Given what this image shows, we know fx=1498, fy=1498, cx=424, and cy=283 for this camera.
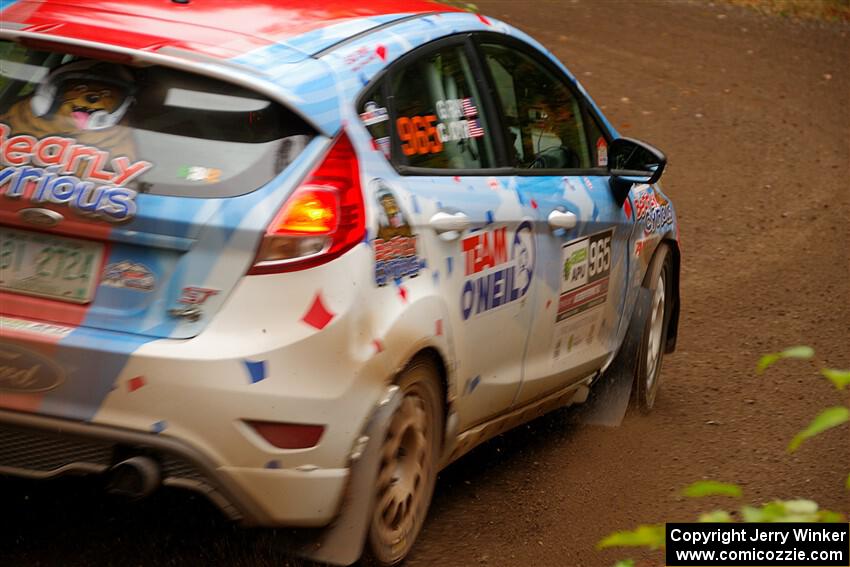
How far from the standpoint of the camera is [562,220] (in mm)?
5520

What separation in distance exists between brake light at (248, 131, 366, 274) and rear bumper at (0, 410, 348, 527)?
54 cm

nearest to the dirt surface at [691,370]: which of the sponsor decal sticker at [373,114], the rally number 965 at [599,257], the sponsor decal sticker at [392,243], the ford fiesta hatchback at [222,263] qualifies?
the ford fiesta hatchback at [222,263]

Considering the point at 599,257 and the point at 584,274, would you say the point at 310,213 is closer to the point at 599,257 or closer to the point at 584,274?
the point at 584,274

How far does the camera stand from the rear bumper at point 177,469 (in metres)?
4.00

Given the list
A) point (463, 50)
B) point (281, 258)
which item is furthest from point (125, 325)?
point (463, 50)

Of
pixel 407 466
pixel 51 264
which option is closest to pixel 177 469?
pixel 51 264

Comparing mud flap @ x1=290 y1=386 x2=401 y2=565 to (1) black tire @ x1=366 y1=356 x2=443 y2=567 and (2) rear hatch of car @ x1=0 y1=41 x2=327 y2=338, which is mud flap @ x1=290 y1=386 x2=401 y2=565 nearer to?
(1) black tire @ x1=366 y1=356 x2=443 y2=567

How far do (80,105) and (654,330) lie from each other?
12.0ft

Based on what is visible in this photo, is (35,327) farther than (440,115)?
No

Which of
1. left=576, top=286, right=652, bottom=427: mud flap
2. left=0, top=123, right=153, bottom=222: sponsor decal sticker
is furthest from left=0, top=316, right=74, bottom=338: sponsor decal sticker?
left=576, top=286, right=652, bottom=427: mud flap

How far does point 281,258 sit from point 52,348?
65 centimetres

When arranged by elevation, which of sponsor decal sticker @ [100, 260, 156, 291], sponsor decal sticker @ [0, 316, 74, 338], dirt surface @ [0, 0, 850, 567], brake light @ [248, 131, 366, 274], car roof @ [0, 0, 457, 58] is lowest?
dirt surface @ [0, 0, 850, 567]

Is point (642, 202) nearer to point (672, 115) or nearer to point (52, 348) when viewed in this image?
point (52, 348)

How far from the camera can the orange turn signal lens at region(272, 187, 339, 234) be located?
4.04 metres
